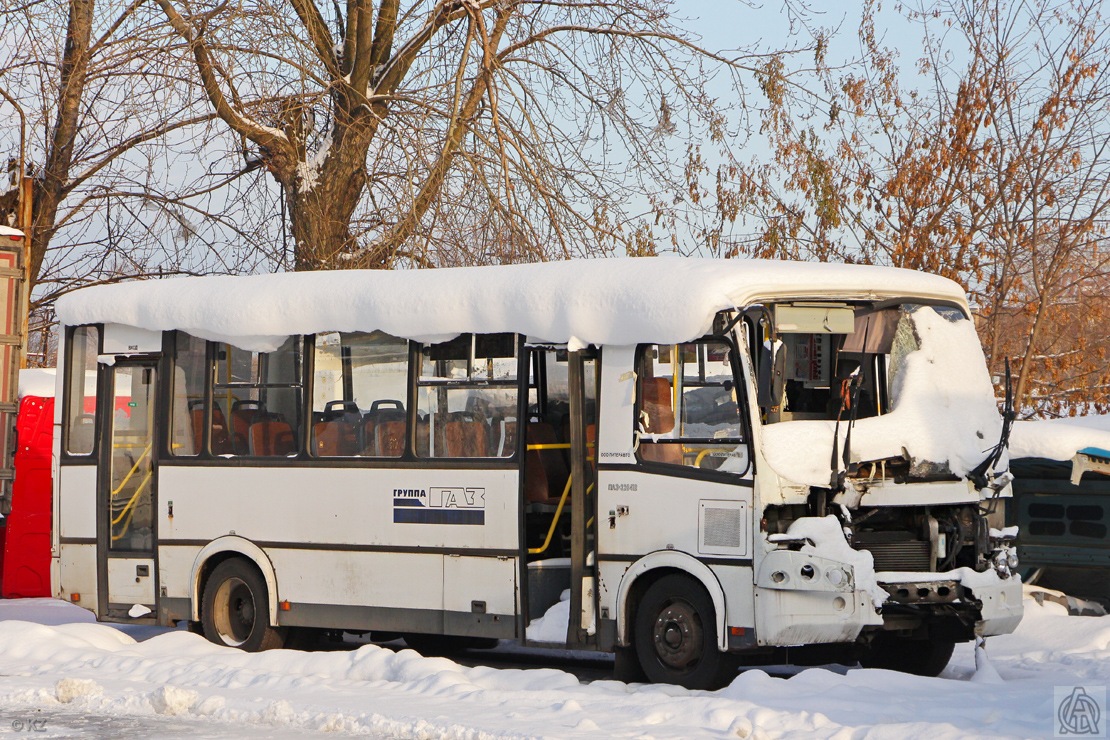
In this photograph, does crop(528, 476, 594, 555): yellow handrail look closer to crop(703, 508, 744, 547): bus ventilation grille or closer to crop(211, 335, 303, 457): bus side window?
crop(703, 508, 744, 547): bus ventilation grille

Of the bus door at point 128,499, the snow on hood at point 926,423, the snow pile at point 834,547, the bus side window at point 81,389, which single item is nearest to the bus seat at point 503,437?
the snow on hood at point 926,423

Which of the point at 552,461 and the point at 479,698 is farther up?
the point at 552,461

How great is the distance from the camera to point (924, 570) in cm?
1016

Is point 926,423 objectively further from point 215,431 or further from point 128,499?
point 128,499

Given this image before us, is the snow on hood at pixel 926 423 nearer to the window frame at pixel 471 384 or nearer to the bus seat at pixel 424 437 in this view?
the window frame at pixel 471 384

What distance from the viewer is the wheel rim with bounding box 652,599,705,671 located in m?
10.0

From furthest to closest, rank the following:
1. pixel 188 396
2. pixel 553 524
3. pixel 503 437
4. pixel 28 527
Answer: pixel 28 527 → pixel 188 396 → pixel 503 437 → pixel 553 524

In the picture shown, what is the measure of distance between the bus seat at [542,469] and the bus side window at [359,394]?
109 cm

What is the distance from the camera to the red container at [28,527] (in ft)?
56.3

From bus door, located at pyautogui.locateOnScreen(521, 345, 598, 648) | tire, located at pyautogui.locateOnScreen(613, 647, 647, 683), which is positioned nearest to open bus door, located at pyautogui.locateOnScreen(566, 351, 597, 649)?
bus door, located at pyautogui.locateOnScreen(521, 345, 598, 648)

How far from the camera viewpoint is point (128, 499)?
13.2 m
